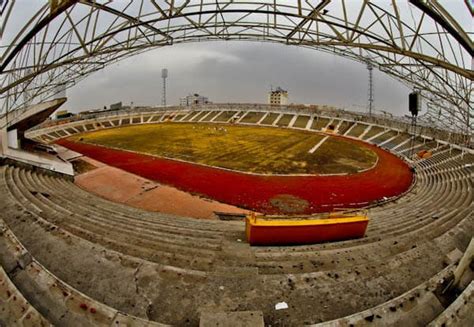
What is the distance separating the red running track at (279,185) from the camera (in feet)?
52.3

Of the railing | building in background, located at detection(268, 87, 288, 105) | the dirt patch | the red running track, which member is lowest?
the red running track

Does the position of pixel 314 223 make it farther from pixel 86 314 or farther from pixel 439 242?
pixel 86 314

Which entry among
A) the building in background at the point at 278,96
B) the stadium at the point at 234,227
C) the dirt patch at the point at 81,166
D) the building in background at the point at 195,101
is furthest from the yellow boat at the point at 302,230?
the building in background at the point at 278,96

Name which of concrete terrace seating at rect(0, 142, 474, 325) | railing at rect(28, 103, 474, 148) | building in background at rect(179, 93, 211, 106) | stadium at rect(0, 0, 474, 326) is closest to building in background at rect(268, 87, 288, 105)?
building in background at rect(179, 93, 211, 106)

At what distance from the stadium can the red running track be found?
0.15 meters

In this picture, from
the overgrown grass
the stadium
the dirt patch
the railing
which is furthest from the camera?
the railing

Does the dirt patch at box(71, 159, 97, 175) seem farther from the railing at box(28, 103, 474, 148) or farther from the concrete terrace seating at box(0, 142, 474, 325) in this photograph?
Answer: the railing at box(28, 103, 474, 148)

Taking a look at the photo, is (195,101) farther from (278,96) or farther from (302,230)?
(302,230)

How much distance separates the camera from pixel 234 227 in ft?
34.4

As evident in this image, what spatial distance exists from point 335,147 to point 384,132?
462 inches

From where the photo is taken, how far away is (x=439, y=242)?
6.66 m

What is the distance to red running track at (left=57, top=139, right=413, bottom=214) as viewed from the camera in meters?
15.9

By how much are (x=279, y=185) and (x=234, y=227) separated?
888 centimetres

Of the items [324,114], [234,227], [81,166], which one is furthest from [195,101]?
[234,227]
